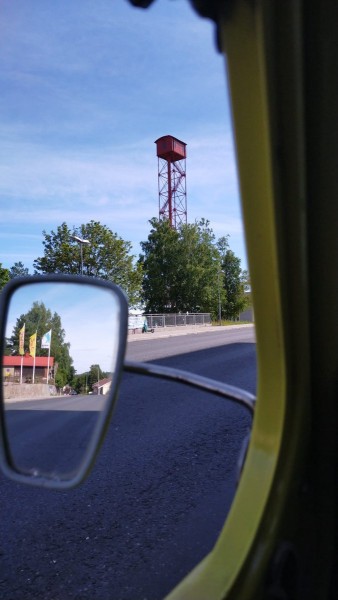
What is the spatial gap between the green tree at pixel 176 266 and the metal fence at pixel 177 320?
1948 mm

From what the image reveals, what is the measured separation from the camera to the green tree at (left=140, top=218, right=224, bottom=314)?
4535 centimetres

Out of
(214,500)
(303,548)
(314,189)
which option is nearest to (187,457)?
(214,500)

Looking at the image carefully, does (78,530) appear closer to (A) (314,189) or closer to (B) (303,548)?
(B) (303,548)

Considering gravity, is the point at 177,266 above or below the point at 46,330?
above

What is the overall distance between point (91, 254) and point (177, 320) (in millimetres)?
12051

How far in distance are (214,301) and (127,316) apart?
46.4 meters

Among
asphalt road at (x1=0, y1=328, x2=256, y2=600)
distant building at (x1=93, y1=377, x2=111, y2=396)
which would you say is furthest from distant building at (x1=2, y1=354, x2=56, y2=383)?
asphalt road at (x1=0, y1=328, x2=256, y2=600)

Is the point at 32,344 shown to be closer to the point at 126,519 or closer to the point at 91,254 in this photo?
the point at 126,519

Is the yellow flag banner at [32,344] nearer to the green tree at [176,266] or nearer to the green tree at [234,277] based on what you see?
the green tree at [234,277]

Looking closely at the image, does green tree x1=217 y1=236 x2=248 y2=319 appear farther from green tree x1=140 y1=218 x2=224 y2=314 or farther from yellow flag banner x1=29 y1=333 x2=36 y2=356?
green tree x1=140 y1=218 x2=224 y2=314

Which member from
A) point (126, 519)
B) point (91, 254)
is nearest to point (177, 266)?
point (91, 254)

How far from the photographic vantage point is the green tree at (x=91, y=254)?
29.7 m

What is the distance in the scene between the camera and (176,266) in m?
46.4

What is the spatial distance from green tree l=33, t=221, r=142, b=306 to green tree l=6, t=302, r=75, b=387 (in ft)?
88.6
